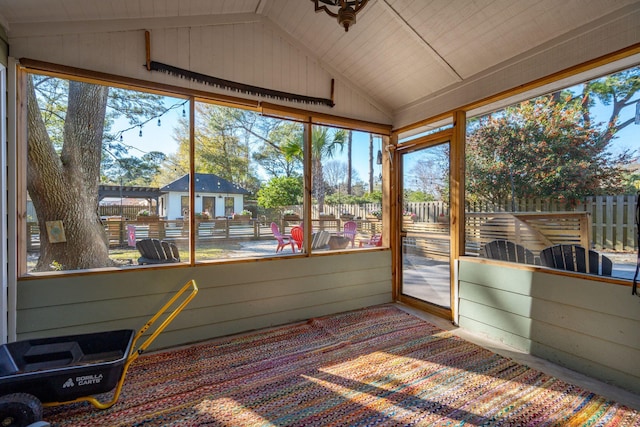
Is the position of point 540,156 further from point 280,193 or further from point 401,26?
point 280,193

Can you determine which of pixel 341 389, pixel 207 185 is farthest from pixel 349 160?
pixel 341 389

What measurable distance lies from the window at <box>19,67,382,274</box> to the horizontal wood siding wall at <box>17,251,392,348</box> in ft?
0.54

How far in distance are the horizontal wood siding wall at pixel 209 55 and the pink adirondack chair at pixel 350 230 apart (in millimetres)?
1336

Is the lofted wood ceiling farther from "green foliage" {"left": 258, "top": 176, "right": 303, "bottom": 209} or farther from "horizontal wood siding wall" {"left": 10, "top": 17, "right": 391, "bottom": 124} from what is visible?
"green foliage" {"left": 258, "top": 176, "right": 303, "bottom": 209}

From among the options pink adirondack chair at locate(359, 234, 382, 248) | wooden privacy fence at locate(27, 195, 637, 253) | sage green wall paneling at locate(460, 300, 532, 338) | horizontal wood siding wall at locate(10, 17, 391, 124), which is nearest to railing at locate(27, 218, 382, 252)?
wooden privacy fence at locate(27, 195, 637, 253)

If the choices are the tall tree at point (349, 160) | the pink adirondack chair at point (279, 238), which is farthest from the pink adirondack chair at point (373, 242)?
the pink adirondack chair at point (279, 238)

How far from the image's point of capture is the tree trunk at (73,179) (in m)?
2.42

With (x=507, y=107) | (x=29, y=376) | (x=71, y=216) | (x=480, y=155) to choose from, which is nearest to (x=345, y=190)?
(x=480, y=155)

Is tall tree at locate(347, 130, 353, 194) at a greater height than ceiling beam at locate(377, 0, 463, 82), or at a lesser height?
lesser

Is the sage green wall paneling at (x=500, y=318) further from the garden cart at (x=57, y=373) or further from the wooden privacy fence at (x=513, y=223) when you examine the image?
the garden cart at (x=57, y=373)

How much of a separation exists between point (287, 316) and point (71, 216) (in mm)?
2180

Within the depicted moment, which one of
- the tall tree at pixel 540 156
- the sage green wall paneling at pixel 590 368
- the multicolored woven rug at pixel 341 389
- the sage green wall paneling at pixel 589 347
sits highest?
the tall tree at pixel 540 156

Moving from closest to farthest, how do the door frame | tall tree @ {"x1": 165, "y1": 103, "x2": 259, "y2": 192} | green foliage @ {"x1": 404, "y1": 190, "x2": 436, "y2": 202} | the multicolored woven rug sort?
the multicolored woven rug → tall tree @ {"x1": 165, "y1": 103, "x2": 259, "y2": 192} → the door frame → green foliage @ {"x1": 404, "y1": 190, "x2": 436, "y2": 202}

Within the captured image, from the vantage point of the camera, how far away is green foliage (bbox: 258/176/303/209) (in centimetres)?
330
